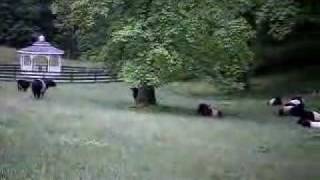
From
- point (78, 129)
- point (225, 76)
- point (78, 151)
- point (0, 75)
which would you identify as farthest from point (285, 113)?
point (0, 75)

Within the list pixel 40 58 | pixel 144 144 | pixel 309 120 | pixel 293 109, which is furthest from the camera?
pixel 40 58

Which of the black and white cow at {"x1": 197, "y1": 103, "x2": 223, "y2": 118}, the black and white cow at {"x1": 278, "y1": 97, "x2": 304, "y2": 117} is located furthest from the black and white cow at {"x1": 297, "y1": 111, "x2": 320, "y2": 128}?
the black and white cow at {"x1": 197, "y1": 103, "x2": 223, "y2": 118}

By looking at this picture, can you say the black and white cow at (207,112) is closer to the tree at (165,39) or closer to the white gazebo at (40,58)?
the tree at (165,39)

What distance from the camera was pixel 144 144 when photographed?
1470cm

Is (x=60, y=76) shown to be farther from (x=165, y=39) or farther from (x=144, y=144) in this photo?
(x=144, y=144)

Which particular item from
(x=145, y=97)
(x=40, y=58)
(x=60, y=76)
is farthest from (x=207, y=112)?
(x=40, y=58)

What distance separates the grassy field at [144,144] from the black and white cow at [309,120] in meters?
0.33

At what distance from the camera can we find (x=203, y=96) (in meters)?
36.3

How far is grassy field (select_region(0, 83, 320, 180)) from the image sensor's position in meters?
10.7

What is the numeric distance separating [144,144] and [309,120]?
862 centimetres

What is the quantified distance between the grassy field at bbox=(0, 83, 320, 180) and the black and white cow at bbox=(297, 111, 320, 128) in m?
0.33

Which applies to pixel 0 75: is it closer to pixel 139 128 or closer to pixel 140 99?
pixel 140 99

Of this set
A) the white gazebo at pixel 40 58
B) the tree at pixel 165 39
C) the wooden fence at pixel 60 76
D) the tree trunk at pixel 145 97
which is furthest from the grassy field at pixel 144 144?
the white gazebo at pixel 40 58

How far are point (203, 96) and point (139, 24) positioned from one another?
1340 cm
